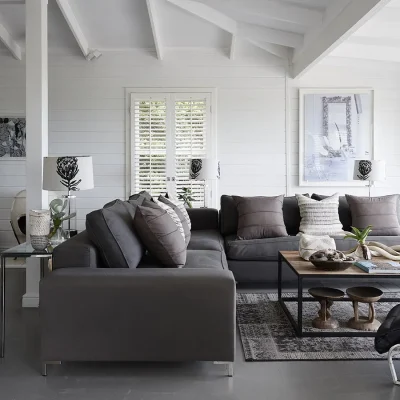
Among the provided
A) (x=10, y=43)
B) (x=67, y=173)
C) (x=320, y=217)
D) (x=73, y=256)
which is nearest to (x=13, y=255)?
(x=73, y=256)

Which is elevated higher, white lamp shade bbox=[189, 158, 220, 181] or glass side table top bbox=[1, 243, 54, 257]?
white lamp shade bbox=[189, 158, 220, 181]

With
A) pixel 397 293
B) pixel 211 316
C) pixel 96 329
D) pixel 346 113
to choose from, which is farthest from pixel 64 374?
pixel 346 113

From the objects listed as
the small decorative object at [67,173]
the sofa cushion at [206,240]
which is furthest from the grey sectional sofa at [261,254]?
the small decorative object at [67,173]

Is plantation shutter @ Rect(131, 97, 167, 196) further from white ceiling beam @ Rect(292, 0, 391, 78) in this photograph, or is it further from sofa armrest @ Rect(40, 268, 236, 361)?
sofa armrest @ Rect(40, 268, 236, 361)

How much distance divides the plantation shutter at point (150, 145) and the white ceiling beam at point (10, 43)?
1.73m

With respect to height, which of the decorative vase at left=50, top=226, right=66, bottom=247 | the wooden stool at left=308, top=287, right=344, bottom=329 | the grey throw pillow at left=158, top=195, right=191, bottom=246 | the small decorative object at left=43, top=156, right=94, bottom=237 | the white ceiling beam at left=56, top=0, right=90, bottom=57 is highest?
the white ceiling beam at left=56, top=0, right=90, bottom=57

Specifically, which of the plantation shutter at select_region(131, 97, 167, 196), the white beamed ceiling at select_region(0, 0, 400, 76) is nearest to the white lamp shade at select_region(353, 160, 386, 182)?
the white beamed ceiling at select_region(0, 0, 400, 76)

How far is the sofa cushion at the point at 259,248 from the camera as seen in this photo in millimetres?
4695

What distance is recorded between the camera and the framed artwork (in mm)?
6922

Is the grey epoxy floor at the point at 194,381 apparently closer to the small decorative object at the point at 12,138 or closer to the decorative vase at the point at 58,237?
the decorative vase at the point at 58,237

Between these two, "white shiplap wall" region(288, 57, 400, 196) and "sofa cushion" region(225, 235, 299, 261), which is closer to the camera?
"sofa cushion" region(225, 235, 299, 261)

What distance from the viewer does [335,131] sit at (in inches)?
273

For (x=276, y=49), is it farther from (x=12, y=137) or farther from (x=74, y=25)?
(x=12, y=137)

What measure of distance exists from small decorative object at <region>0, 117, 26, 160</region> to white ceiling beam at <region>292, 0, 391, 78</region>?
3889mm
